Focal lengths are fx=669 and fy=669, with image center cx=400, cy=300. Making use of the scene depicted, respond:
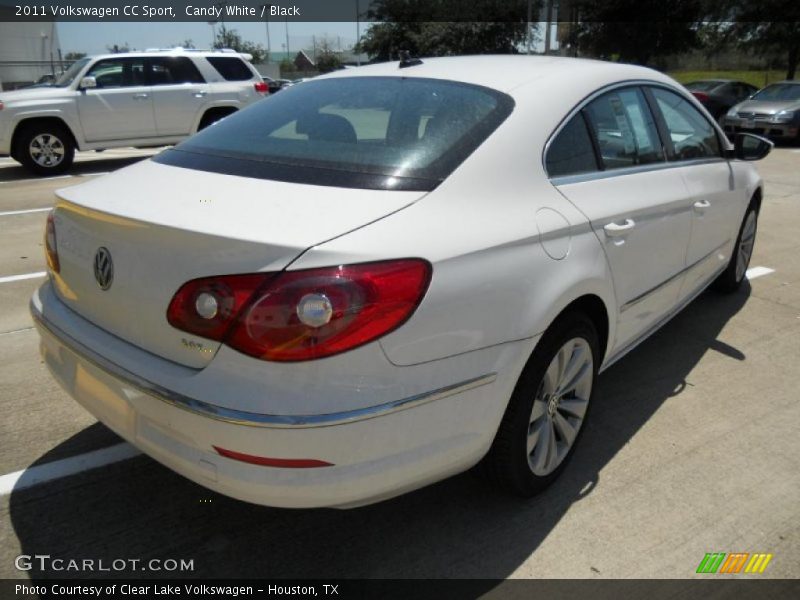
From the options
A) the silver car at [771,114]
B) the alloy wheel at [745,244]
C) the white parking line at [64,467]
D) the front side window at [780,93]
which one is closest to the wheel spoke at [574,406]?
the white parking line at [64,467]

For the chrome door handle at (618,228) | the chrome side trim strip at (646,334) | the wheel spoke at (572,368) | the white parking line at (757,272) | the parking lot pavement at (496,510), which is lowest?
the parking lot pavement at (496,510)

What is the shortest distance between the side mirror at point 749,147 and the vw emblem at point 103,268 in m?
3.79

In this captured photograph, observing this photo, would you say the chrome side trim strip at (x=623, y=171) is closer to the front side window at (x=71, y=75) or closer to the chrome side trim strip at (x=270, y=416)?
the chrome side trim strip at (x=270, y=416)

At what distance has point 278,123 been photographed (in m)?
2.80

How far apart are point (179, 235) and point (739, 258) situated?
4.25 meters

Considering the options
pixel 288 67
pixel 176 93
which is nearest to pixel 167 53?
pixel 176 93

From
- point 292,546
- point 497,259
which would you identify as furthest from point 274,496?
point 497,259

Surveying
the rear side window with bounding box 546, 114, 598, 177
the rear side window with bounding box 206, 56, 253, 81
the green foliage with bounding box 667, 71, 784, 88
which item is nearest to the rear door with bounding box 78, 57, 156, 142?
the rear side window with bounding box 206, 56, 253, 81

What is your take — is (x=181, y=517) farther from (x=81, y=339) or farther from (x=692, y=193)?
(x=692, y=193)

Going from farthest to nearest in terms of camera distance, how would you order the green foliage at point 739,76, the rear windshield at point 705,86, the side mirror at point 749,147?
the green foliage at point 739,76 < the rear windshield at point 705,86 < the side mirror at point 749,147

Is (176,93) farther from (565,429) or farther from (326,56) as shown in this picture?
(326,56)

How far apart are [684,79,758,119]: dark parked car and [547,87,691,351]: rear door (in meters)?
16.0

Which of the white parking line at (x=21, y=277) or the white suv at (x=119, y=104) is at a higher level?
the white suv at (x=119, y=104)

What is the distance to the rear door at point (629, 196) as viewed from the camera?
2617 mm
